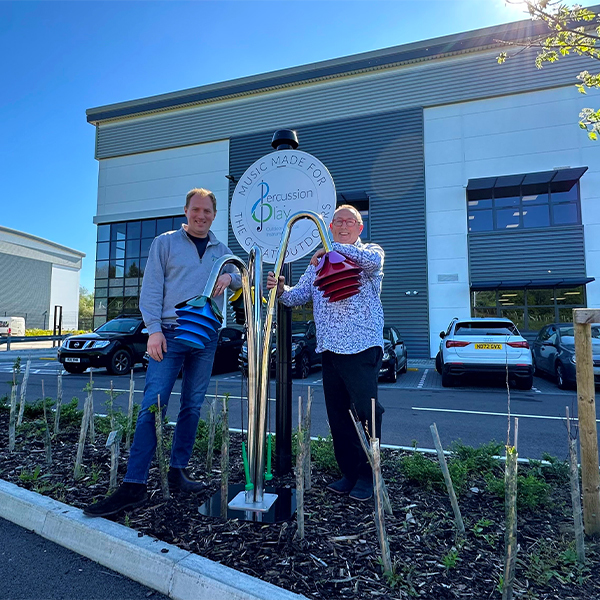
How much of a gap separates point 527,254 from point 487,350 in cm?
853

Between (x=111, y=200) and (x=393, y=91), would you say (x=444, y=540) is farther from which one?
(x=111, y=200)

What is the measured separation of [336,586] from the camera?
1748 mm

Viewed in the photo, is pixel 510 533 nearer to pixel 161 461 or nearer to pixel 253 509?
pixel 253 509

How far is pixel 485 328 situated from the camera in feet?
29.6

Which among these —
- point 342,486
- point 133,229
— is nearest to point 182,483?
point 342,486

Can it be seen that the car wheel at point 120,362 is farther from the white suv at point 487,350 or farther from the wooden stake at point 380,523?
the wooden stake at point 380,523

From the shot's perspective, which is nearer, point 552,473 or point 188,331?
point 188,331

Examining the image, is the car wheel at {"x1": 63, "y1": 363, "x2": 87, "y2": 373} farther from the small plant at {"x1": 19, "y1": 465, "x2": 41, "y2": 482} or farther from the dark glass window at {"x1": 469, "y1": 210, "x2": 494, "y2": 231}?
the dark glass window at {"x1": 469, "y1": 210, "x2": 494, "y2": 231}

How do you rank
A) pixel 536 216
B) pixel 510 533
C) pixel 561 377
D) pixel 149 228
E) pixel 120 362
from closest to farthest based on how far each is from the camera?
pixel 510 533 → pixel 561 377 → pixel 120 362 → pixel 536 216 → pixel 149 228

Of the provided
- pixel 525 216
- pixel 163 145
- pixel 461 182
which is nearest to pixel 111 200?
pixel 163 145

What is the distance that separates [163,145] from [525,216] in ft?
53.9

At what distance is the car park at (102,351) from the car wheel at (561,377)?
9.61 meters

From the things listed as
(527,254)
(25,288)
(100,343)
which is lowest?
(100,343)

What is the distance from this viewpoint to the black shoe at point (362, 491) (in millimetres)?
2556
